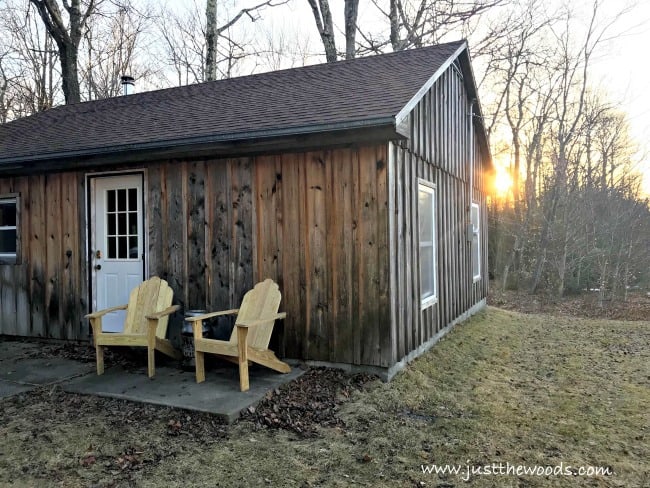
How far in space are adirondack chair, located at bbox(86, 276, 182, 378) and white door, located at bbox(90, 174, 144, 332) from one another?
2.12 feet

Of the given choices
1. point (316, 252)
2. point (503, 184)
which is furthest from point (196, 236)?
point (503, 184)

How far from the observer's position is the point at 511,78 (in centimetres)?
1705

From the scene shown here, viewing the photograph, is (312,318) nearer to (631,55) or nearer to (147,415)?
(147,415)

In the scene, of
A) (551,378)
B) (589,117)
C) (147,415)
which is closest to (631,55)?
(589,117)

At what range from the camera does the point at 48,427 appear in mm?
3779

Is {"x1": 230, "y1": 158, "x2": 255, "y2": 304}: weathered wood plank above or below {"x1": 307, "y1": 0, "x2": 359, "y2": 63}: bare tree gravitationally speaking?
below

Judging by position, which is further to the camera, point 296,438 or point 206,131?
point 206,131

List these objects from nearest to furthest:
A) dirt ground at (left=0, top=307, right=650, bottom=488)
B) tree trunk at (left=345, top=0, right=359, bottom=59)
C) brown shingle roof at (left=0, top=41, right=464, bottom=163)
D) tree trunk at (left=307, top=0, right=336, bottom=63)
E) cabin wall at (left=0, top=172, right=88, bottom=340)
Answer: dirt ground at (left=0, top=307, right=650, bottom=488) → brown shingle roof at (left=0, top=41, right=464, bottom=163) → cabin wall at (left=0, top=172, right=88, bottom=340) → tree trunk at (left=345, top=0, right=359, bottom=59) → tree trunk at (left=307, top=0, right=336, bottom=63)

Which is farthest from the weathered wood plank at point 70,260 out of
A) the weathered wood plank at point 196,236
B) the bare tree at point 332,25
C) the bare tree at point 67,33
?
the bare tree at point 332,25

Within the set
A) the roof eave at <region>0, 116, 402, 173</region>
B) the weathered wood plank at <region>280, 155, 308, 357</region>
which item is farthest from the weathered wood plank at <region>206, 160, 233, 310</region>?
the weathered wood plank at <region>280, 155, 308, 357</region>

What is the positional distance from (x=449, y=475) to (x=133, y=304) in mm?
3868

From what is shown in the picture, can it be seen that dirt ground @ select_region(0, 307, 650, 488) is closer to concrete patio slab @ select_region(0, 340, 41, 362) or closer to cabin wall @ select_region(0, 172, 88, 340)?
concrete patio slab @ select_region(0, 340, 41, 362)

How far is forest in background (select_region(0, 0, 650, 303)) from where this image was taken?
13961 mm

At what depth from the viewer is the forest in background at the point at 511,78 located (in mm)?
13961
